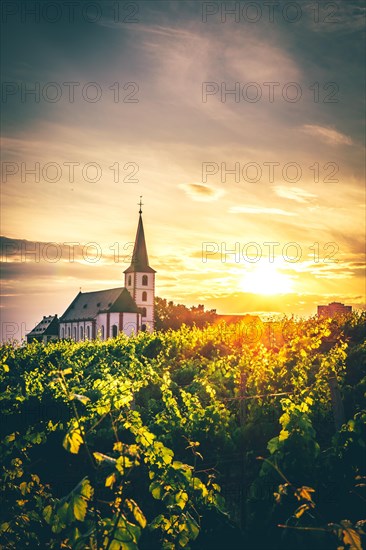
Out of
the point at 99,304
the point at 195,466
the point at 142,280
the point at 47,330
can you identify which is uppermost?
the point at 142,280

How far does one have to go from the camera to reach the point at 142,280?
7325cm

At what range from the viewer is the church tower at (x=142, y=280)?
7262cm

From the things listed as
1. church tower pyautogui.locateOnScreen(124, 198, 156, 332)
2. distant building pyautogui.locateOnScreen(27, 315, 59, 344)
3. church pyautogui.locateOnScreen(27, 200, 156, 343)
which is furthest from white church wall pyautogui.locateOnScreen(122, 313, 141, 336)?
distant building pyautogui.locateOnScreen(27, 315, 59, 344)

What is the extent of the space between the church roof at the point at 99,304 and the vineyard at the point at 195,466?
61.6m

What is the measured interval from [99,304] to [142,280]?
7.15 m

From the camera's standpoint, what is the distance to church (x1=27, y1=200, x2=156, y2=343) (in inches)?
2763

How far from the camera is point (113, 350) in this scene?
1741 centimetres

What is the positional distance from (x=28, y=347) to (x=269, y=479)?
1702cm

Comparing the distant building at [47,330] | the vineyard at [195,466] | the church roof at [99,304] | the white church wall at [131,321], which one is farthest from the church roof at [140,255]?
the vineyard at [195,466]

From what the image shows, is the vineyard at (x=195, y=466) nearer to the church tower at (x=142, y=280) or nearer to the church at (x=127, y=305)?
the church at (x=127, y=305)

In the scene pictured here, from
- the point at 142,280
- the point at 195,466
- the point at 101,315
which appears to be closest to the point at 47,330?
the point at 101,315

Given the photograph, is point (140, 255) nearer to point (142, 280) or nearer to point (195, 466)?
point (142, 280)

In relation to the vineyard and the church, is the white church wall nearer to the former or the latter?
the church

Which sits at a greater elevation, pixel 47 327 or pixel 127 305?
pixel 127 305
